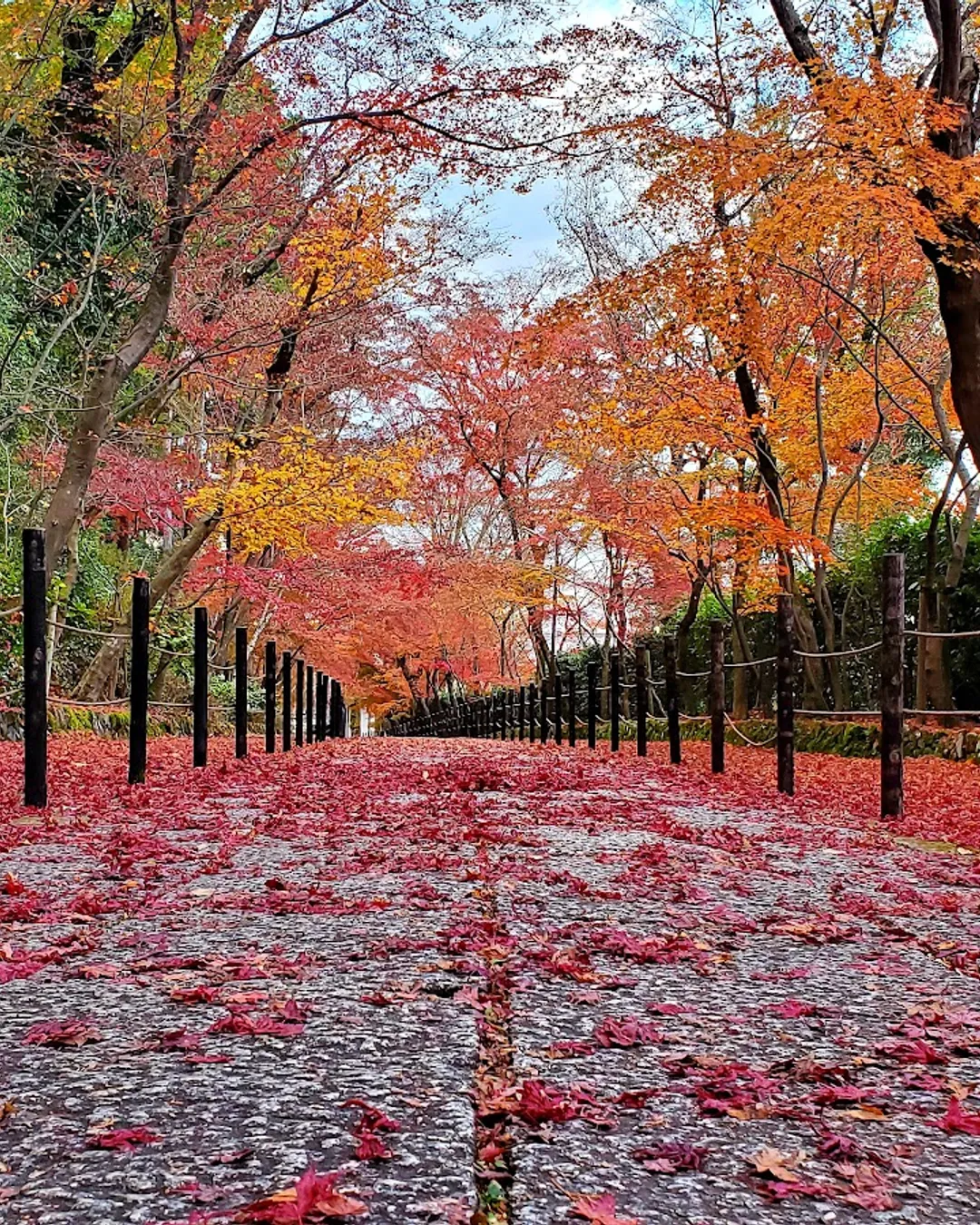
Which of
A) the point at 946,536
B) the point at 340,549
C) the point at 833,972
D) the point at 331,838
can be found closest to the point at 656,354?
the point at 946,536

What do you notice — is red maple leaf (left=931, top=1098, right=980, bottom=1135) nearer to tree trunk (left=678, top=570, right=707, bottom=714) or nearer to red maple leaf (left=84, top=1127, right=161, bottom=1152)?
red maple leaf (left=84, top=1127, right=161, bottom=1152)

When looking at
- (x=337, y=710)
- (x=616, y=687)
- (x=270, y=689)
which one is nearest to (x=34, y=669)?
(x=270, y=689)

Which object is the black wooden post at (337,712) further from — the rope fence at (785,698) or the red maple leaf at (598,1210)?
the red maple leaf at (598,1210)

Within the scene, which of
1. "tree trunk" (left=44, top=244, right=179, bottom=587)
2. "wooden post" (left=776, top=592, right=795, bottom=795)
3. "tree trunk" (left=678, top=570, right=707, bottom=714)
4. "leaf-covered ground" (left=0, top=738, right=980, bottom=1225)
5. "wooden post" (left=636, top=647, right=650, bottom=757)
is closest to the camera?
"leaf-covered ground" (left=0, top=738, right=980, bottom=1225)

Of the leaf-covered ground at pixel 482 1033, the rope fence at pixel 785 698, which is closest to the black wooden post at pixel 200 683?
the leaf-covered ground at pixel 482 1033

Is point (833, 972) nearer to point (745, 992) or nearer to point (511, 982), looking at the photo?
point (745, 992)

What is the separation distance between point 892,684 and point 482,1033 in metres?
4.40

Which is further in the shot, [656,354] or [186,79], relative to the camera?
[656,354]

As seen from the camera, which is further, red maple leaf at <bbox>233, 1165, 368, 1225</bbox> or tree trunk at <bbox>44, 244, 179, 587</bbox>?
tree trunk at <bbox>44, 244, 179, 587</bbox>

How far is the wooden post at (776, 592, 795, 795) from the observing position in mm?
7051

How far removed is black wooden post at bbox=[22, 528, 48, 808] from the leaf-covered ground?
0.99 metres

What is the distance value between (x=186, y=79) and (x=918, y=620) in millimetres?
10033

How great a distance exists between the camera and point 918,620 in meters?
12.7

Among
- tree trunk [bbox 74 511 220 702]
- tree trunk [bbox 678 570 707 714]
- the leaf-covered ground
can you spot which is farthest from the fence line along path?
tree trunk [bbox 678 570 707 714]
